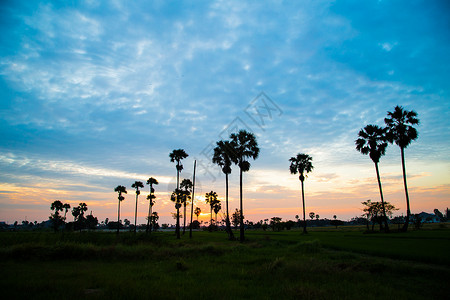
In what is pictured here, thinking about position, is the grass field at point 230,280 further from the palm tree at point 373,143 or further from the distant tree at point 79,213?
the distant tree at point 79,213

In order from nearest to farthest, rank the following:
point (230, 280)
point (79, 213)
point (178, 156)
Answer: point (230, 280), point (178, 156), point (79, 213)

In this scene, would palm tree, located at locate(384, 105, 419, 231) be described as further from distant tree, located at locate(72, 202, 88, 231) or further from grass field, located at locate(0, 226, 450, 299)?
distant tree, located at locate(72, 202, 88, 231)

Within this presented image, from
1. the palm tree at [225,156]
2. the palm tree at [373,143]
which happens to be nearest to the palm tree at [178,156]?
the palm tree at [225,156]

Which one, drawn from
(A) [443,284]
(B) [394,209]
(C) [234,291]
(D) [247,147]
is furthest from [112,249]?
(B) [394,209]

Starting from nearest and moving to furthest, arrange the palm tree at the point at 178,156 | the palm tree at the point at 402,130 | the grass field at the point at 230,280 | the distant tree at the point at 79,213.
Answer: the grass field at the point at 230,280
the palm tree at the point at 402,130
the palm tree at the point at 178,156
the distant tree at the point at 79,213

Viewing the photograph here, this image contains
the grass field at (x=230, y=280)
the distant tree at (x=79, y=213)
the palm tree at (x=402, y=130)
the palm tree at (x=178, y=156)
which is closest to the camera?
the grass field at (x=230, y=280)

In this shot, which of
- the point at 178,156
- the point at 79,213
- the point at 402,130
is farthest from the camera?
the point at 79,213

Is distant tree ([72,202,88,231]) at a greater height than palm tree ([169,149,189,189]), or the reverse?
palm tree ([169,149,189,189])

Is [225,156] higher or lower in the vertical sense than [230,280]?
higher

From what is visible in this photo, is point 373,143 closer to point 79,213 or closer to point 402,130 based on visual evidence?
point 402,130

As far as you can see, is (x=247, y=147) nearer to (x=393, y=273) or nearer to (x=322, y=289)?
(x=393, y=273)

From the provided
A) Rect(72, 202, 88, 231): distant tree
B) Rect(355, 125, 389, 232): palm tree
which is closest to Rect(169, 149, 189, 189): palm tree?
Rect(355, 125, 389, 232): palm tree

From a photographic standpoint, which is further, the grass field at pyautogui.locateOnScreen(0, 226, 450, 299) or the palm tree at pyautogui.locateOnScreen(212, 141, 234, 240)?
the palm tree at pyautogui.locateOnScreen(212, 141, 234, 240)

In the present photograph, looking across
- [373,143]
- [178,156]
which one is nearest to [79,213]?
[178,156]
